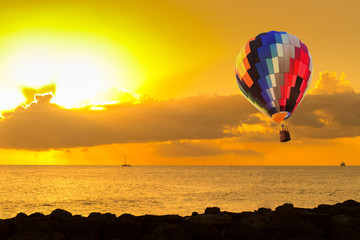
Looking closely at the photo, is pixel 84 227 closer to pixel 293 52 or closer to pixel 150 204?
pixel 293 52

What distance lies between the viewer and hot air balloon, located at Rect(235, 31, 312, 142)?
130ft

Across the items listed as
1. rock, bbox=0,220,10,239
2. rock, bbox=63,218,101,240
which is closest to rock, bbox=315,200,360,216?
rock, bbox=63,218,101,240

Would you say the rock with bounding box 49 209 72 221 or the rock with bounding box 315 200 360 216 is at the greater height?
the rock with bounding box 49 209 72 221

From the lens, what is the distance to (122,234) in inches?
774

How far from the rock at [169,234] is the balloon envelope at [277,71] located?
2426 cm

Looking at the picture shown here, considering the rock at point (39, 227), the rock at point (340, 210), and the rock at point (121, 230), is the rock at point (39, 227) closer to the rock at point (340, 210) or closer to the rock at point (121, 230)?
the rock at point (121, 230)

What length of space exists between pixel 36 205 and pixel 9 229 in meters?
43.8

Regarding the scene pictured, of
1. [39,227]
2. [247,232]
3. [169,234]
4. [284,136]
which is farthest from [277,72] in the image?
[39,227]

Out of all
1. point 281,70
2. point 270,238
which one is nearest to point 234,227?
point 270,238

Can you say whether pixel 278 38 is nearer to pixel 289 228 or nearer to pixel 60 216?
pixel 289 228

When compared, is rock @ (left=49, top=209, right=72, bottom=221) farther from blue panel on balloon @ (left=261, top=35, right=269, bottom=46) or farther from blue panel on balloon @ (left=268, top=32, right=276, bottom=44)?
blue panel on balloon @ (left=268, top=32, right=276, bottom=44)

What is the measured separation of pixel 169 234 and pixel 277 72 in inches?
1012

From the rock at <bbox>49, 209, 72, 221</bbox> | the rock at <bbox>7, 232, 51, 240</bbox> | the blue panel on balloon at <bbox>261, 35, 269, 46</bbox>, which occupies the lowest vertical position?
the rock at <bbox>7, 232, 51, 240</bbox>

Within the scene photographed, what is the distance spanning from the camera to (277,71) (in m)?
39.6
